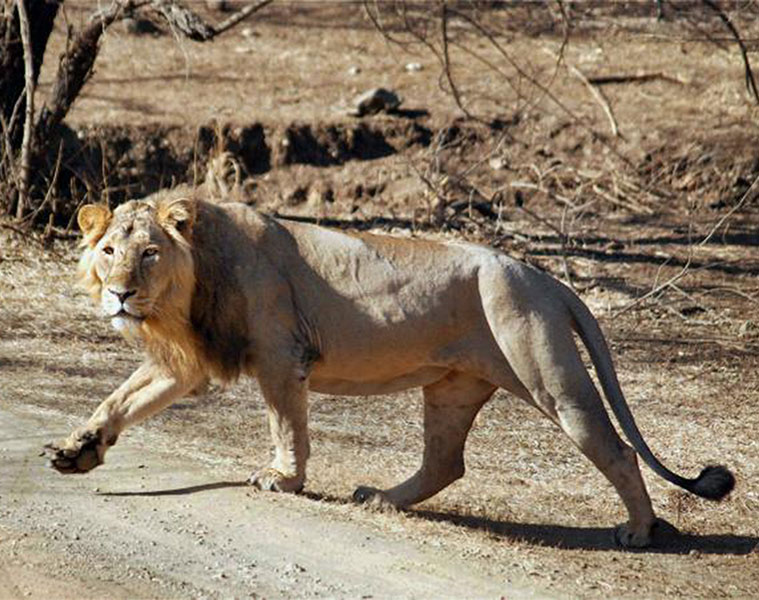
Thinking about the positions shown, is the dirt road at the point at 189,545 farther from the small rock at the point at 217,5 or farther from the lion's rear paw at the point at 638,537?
the small rock at the point at 217,5

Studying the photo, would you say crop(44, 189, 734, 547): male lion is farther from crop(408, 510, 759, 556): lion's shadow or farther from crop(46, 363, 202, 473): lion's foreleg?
crop(408, 510, 759, 556): lion's shadow

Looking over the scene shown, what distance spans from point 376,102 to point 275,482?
29.4 ft

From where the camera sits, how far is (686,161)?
14547mm

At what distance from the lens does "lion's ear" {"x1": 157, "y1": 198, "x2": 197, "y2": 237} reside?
263 inches

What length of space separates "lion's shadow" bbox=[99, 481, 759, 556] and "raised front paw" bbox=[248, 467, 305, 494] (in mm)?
74

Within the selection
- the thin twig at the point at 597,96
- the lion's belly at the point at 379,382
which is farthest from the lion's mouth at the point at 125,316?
the thin twig at the point at 597,96

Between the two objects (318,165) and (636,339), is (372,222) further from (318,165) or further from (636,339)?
(636,339)

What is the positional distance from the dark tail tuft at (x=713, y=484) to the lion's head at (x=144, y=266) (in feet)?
7.49

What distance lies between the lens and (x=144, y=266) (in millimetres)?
6566

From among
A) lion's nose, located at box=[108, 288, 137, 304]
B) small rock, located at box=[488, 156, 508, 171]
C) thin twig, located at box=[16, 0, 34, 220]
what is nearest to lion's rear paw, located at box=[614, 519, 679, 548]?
lion's nose, located at box=[108, 288, 137, 304]

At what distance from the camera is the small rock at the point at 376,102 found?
15.3m

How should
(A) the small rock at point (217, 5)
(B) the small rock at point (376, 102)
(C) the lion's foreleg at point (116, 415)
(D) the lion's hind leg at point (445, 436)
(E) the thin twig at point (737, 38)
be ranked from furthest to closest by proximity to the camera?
1. (A) the small rock at point (217, 5)
2. (B) the small rock at point (376, 102)
3. (E) the thin twig at point (737, 38)
4. (D) the lion's hind leg at point (445, 436)
5. (C) the lion's foreleg at point (116, 415)

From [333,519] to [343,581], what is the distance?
2.08 ft

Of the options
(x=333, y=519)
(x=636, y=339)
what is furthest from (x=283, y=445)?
(x=636, y=339)
